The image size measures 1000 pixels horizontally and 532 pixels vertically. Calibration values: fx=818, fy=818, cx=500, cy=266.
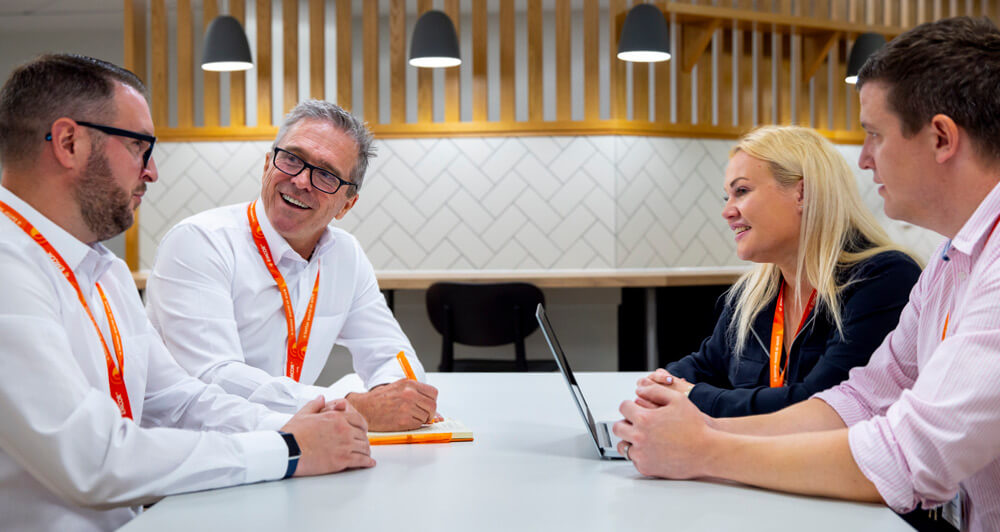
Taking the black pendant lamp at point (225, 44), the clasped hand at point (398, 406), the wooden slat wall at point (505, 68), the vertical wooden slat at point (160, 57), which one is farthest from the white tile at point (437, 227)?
the clasped hand at point (398, 406)

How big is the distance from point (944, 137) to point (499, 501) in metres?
0.82

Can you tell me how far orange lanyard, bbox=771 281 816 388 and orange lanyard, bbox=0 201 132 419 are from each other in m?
1.35

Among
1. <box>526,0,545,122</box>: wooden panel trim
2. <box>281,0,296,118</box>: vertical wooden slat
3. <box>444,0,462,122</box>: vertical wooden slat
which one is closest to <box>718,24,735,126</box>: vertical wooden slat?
<box>526,0,545,122</box>: wooden panel trim

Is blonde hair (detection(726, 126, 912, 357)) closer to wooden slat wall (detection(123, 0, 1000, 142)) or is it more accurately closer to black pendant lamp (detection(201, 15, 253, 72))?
wooden slat wall (detection(123, 0, 1000, 142))

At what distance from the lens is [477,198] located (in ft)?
17.3

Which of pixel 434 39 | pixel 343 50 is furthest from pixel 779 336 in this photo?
pixel 343 50

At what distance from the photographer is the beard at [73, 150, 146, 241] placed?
1352 mm

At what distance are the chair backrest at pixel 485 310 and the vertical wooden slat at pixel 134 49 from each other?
2.38 meters

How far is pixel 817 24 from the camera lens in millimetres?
5285

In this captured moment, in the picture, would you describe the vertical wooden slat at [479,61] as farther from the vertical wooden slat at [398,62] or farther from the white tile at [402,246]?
the white tile at [402,246]

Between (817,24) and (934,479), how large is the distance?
191 inches

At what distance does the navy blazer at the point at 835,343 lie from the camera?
167 cm

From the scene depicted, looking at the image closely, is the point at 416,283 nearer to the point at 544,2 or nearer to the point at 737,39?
the point at 544,2

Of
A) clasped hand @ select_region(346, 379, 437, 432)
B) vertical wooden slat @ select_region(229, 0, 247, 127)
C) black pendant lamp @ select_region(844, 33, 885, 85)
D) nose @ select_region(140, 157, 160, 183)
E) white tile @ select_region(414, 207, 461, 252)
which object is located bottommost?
white tile @ select_region(414, 207, 461, 252)
